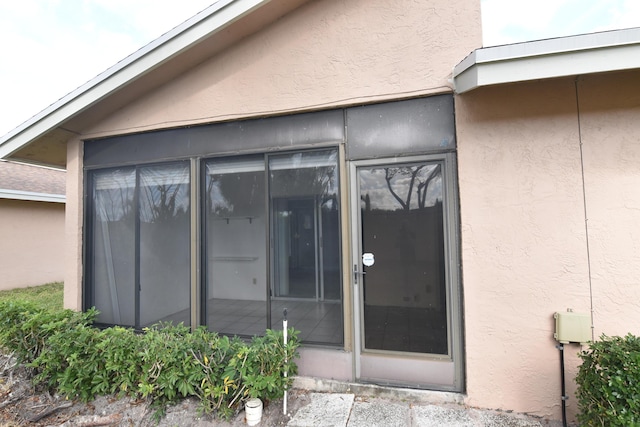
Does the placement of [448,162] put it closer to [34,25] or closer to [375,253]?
[375,253]

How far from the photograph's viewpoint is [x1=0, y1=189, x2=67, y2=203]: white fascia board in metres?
8.16

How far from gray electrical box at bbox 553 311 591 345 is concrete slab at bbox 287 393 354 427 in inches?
73.2

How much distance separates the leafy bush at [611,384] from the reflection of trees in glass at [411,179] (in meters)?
1.63

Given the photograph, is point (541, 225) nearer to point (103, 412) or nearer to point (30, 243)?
point (103, 412)

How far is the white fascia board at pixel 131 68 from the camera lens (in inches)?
119

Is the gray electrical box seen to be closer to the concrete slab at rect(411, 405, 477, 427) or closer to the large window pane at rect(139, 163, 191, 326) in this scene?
the concrete slab at rect(411, 405, 477, 427)

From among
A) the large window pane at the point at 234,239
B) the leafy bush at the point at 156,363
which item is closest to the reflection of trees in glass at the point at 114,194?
the large window pane at the point at 234,239

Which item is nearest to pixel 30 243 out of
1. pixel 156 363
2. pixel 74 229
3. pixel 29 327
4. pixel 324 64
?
pixel 74 229

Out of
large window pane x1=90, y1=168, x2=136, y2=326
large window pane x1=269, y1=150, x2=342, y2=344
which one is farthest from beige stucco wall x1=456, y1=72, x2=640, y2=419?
large window pane x1=90, y1=168, x2=136, y2=326

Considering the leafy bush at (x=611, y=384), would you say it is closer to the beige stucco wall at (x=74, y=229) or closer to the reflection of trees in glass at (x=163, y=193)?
the reflection of trees in glass at (x=163, y=193)

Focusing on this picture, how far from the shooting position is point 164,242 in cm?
376

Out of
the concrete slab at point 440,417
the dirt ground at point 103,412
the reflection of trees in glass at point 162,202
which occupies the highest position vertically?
the reflection of trees in glass at point 162,202

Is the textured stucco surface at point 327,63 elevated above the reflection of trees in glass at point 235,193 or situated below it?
above

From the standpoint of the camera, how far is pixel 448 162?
111 inches
